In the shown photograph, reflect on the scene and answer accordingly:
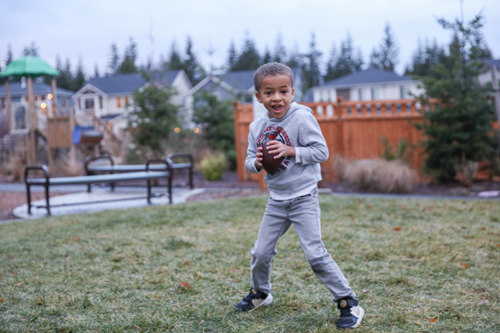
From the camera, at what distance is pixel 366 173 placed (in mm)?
9273

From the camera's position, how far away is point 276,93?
9.02ft

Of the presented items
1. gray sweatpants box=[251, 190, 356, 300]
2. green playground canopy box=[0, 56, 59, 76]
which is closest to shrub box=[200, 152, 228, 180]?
gray sweatpants box=[251, 190, 356, 300]

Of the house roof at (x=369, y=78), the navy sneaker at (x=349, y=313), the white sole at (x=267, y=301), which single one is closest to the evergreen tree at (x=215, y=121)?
the white sole at (x=267, y=301)

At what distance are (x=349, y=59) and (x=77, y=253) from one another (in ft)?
252

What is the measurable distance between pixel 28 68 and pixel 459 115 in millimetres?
15433

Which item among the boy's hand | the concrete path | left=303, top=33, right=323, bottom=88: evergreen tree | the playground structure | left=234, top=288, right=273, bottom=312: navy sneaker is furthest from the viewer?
left=303, top=33, right=323, bottom=88: evergreen tree

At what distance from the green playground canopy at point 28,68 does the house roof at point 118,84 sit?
2531 cm

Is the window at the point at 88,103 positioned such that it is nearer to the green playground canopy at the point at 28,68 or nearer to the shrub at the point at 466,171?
the green playground canopy at the point at 28,68

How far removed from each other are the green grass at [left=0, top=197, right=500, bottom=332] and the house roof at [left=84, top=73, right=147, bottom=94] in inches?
1550

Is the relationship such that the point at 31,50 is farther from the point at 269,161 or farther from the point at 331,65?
the point at 269,161

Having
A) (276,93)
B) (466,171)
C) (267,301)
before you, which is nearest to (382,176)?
(466,171)

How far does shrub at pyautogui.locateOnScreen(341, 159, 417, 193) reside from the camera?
8.91 m

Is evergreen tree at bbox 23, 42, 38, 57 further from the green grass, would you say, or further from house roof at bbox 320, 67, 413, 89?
the green grass

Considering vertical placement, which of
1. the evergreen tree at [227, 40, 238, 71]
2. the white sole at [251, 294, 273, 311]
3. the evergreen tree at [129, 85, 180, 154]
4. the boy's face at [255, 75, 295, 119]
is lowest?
the white sole at [251, 294, 273, 311]
